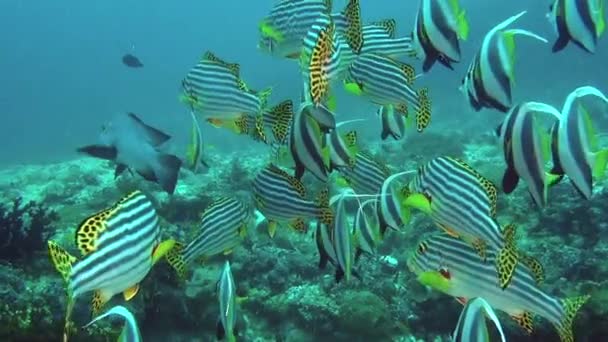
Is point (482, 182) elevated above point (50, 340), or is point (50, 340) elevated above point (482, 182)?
point (482, 182)

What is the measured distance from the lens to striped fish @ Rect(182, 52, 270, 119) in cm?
502

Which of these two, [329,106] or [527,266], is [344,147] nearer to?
[329,106]

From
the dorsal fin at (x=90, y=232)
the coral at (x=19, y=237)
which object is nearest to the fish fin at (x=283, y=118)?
the dorsal fin at (x=90, y=232)

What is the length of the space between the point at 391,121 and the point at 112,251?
3.26 meters

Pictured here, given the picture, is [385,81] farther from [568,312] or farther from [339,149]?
[568,312]

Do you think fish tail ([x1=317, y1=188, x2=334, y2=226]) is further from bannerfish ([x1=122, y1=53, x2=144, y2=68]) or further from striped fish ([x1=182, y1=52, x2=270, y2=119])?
bannerfish ([x1=122, y1=53, x2=144, y2=68])

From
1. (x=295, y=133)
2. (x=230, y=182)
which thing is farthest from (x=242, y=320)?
(x=230, y=182)

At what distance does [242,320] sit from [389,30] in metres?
3.51

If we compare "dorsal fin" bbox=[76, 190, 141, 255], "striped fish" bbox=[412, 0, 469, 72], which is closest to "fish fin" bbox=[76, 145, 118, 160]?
"dorsal fin" bbox=[76, 190, 141, 255]

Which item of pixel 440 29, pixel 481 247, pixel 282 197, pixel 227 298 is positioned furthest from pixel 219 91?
pixel 481 247

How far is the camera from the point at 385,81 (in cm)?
464

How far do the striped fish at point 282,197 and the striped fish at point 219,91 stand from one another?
25.8 inches

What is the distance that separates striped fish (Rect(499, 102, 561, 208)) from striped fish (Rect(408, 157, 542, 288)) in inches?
8.7

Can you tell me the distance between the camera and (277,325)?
6.77 meters
